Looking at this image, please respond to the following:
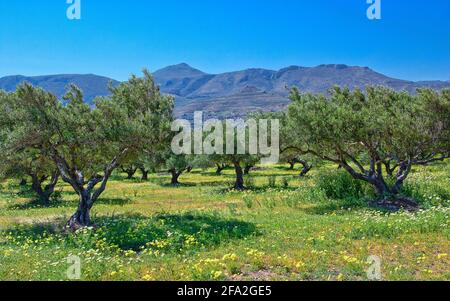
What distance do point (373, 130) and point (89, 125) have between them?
1956 centimetres

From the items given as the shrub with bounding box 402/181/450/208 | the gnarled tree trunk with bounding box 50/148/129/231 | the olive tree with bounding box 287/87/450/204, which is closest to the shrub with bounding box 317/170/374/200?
the olive tree with bounding box 287/87/450/204

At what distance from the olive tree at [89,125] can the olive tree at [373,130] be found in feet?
34.4

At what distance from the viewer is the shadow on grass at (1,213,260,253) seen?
16.8m

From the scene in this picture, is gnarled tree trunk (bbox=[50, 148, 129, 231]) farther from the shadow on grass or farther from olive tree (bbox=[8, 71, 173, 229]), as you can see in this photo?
the shadow on grass

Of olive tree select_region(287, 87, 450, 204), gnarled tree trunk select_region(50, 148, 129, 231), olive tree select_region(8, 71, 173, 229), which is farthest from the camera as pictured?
olive tree select_region(287, 87, 450, 204)

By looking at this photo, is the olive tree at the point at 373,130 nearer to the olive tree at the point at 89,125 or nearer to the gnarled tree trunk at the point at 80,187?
the olive tree at the point at 89,125

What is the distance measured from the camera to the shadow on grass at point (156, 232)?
16812mm

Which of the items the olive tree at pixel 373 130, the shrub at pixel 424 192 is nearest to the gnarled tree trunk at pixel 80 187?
the olive tree at pixel 373 130

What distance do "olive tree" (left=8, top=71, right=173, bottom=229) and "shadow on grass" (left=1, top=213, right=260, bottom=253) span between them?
2.12m

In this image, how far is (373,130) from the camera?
2911 centimetres

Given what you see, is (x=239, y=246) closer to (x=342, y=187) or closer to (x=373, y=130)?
(x=373, y=130)
